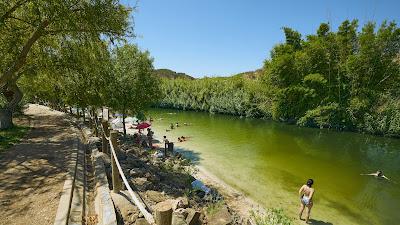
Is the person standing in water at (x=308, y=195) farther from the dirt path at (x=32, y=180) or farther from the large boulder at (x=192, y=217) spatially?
the dirt path at (x=32, y=180)

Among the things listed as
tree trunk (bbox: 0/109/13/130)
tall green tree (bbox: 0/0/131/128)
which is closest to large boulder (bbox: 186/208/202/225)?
tall green tree (bbox: 0/0/131/128)

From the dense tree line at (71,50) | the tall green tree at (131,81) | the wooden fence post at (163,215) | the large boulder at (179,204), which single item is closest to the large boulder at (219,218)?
the large boulder at (179,204)

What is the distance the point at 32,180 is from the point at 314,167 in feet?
63.6

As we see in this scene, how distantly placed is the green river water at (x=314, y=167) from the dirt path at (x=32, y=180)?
32.2 ft

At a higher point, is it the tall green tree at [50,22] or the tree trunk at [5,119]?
the tall green tree at [50,22]

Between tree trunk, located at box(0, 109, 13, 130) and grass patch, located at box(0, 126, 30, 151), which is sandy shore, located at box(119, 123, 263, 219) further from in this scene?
tree trunk, located at box(0, 109, 13, 130)

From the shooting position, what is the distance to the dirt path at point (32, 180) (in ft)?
23.4

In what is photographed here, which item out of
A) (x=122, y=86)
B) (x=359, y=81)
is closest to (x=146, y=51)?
(x=122, y=86)

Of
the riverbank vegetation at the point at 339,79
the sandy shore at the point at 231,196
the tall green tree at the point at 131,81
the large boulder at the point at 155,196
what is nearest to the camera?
the large boulder at the point at 155,196

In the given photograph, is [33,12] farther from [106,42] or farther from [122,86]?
[122,86]

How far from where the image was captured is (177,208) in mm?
9141

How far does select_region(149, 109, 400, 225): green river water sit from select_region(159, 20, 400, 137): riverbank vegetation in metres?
3.38

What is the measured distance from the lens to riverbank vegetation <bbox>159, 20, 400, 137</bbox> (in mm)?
38250

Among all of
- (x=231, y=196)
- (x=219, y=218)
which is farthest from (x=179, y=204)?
(x=231, y=196)
